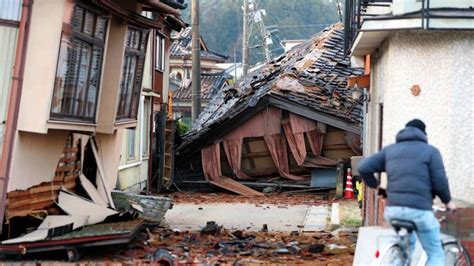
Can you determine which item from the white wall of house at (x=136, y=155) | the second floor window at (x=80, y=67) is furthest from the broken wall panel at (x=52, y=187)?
the white wall of house at (x=136, y=155)

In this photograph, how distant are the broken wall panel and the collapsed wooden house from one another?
11013mm

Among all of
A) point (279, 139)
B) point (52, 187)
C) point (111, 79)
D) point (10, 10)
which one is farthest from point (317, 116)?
point (10, 10)

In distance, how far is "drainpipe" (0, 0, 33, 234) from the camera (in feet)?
34.9

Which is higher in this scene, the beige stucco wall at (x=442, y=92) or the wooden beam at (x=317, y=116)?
the wooden beam at (x=317, y=116)

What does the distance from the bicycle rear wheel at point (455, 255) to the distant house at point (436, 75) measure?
78.7 inches

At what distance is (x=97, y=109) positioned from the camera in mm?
13047

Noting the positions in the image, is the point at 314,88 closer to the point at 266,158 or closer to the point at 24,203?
the point at 266,158

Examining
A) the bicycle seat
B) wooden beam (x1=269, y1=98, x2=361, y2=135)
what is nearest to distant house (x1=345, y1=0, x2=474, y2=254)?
the bicycle seat

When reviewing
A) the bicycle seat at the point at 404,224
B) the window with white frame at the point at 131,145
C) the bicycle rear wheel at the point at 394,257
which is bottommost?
the bicycle rear wheel at the point at 394,257

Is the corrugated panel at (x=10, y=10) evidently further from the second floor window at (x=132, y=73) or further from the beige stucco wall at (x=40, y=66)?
the second floor window at (x=132, y=73)

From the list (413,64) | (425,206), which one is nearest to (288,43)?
(413,64)

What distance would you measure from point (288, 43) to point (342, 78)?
28.3 metres

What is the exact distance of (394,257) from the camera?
6934 millimetres

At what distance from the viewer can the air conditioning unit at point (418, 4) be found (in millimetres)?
9430
